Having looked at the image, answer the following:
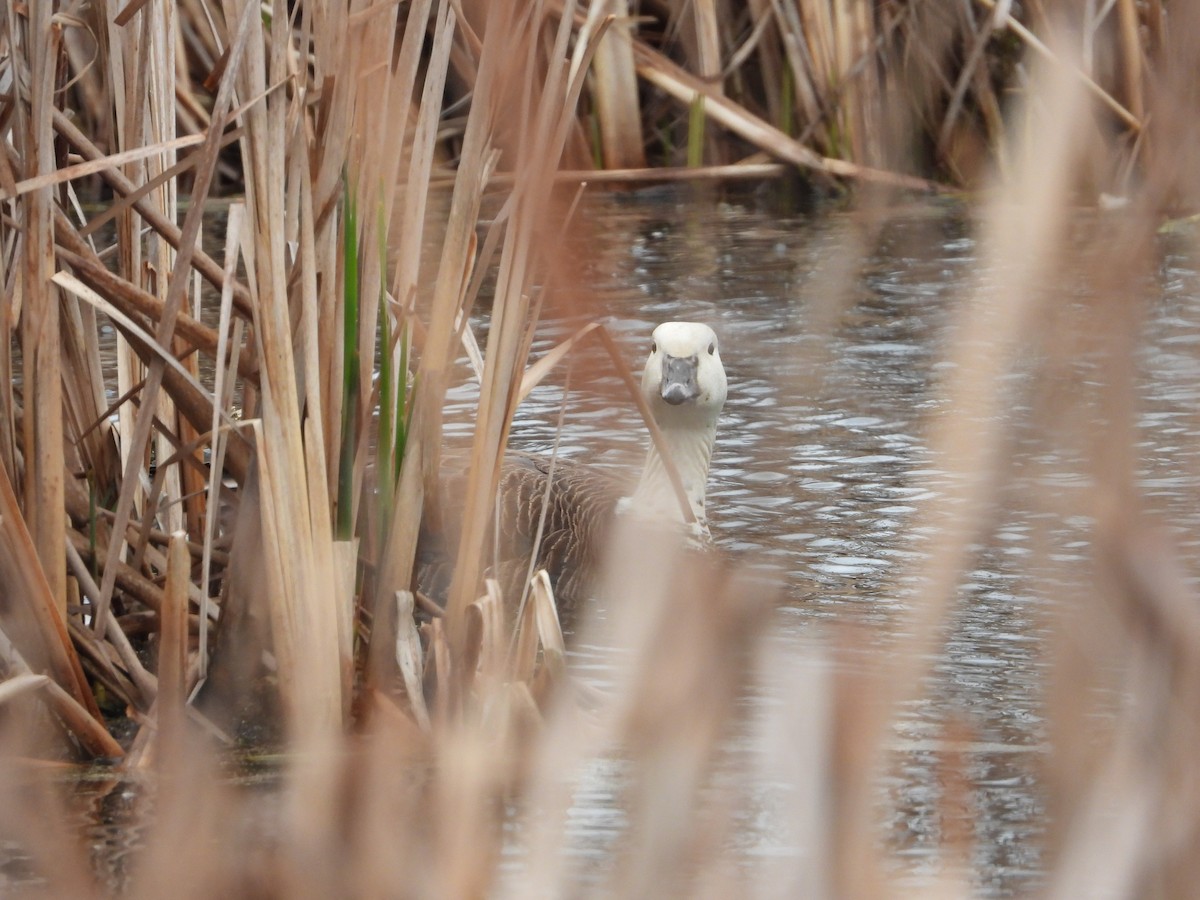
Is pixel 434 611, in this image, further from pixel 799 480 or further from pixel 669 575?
pixel 799 480

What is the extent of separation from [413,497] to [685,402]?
1.57 meters

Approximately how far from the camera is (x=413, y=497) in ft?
8.39

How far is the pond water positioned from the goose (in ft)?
0.38

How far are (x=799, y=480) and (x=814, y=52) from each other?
349cm

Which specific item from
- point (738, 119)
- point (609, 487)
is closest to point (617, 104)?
point (738, 119)

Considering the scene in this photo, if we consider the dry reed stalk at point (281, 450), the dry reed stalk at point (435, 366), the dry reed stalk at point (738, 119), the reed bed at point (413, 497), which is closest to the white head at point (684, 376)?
the reed bed at point (413, 497)

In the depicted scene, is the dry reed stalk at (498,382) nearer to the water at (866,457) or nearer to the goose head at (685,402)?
the water at (866,457)

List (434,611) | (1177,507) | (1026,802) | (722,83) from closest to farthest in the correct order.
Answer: (1026,802)
(434,611)
(1177,507)
(722,83)

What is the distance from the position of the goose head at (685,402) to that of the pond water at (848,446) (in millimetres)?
109

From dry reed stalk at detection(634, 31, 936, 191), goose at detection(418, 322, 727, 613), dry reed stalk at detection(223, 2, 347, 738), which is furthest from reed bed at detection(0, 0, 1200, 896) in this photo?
dry reed stalk at detection(634, 31, 936, 191)

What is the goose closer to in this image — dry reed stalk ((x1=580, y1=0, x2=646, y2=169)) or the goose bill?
the goose bill

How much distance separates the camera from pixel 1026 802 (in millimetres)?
2316

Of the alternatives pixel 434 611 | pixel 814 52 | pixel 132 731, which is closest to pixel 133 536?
pixel 132 731

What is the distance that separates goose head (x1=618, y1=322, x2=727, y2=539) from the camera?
4.05 m
